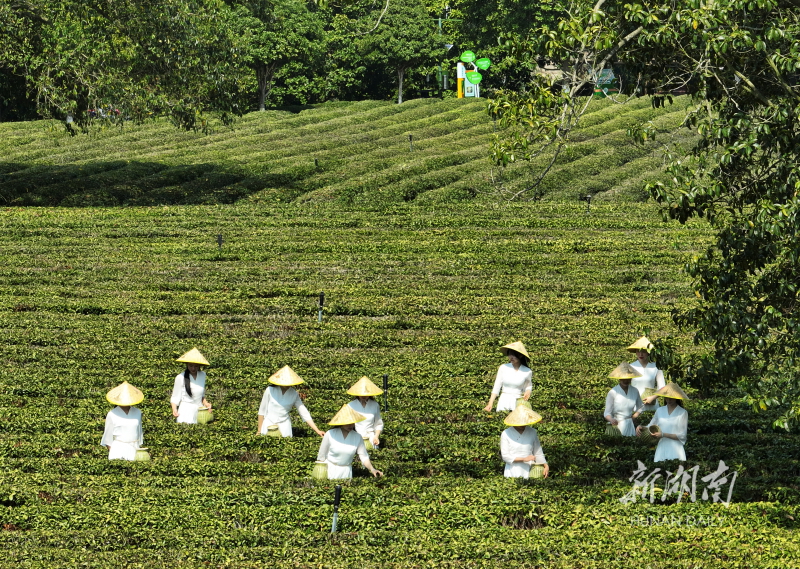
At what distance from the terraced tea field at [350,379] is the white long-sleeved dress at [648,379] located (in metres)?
1.07

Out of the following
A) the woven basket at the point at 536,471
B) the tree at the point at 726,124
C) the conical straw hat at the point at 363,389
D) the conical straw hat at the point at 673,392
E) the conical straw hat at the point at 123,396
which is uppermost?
the tree at the point at 726,124

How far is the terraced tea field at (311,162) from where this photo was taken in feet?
139

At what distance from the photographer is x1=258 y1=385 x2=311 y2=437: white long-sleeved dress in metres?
16.2

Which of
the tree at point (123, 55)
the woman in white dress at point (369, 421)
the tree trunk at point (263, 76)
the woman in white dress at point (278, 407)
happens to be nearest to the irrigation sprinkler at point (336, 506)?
the woman in white dress at point (369, 421)

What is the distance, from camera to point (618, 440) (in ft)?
54.1

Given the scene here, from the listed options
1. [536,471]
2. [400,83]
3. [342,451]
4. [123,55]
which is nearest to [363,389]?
[342,451]

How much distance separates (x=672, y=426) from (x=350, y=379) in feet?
25.5

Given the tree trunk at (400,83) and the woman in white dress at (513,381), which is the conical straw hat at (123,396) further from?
the tree trunk at (400,83)

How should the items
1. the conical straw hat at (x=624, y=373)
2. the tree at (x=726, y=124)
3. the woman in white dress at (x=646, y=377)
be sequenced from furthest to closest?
1. the woman in white dress at (x=646, y=377)
2. the conical straw hat at (x=624, y=373)
3. the tree at (x=726, y=124)

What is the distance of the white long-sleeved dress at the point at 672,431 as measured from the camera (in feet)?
48.2

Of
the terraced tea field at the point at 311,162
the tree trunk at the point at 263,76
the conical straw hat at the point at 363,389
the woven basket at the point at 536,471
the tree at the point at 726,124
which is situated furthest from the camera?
the tree trunk at the point at 263,76

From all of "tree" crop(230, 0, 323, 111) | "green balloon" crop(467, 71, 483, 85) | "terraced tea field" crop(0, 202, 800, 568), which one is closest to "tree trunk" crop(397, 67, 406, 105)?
"green balloon" crop(467, 71, 483, 85)

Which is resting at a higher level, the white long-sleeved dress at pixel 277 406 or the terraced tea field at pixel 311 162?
the terraced tea field at pixel 311 162

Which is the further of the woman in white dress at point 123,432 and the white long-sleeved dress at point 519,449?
the woman in white dress at point 123,432
